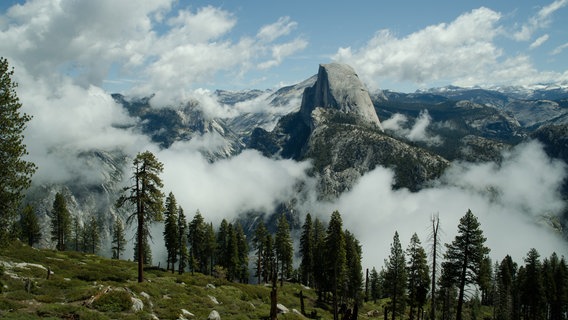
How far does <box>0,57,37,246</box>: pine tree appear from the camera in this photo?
21484mm

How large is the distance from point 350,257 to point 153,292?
47272mm

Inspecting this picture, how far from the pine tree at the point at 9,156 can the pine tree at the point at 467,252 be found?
38057 mm

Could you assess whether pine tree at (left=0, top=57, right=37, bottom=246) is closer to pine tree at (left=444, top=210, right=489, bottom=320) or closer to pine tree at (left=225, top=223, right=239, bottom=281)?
pine tree at (left=444, top=210, right=489, bottom=320)

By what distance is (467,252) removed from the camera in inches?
1560

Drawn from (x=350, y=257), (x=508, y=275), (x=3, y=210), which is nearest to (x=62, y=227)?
(x=350, y=257)

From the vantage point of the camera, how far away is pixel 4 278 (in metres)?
27.5

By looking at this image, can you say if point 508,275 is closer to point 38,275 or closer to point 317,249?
point 317,249

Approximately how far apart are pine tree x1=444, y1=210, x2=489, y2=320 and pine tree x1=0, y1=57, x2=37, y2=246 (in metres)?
38.1

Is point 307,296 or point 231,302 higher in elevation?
point 231,302

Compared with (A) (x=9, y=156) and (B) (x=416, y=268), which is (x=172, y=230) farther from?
(A) (x=9, y=156)

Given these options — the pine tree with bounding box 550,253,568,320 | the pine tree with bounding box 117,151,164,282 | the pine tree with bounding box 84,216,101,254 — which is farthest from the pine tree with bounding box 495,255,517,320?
the pine tree with bounding box 84,216,101,254

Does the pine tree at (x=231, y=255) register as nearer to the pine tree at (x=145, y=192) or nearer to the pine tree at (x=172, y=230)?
the pine tree at (x=172, y=230)

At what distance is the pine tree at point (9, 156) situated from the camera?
21.5 metres

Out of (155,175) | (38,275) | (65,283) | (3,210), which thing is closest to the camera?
(3,210)
